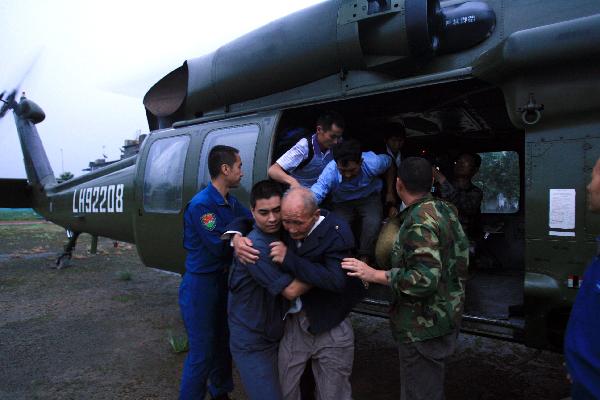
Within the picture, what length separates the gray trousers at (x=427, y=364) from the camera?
83.6 inches

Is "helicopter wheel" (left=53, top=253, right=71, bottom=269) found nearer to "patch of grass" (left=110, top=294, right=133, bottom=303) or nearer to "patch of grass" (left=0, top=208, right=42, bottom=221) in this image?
"patch of grass" (left=110, top=294, right=133, bottom=303)

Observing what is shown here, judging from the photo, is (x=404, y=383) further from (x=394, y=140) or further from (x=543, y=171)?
(x=394, y=140)

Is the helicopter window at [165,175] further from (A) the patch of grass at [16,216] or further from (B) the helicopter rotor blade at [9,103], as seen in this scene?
→ (A) the patch of grass at [16,216]

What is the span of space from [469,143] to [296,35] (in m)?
2.95

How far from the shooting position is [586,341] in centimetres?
144

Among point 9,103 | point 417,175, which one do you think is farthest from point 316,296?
point 9,103

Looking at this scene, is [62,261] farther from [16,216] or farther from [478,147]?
[16,216]

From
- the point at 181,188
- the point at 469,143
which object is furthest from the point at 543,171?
the point at 181,188

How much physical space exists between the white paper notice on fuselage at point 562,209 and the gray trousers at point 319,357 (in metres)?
1.46

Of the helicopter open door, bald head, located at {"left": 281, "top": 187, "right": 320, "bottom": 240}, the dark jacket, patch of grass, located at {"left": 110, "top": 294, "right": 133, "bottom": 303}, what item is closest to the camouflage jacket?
the dark jacket

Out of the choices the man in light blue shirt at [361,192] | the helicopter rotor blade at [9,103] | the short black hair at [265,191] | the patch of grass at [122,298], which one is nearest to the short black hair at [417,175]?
the short black hair at [265,191]

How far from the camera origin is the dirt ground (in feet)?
12.1

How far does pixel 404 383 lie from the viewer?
7.30ft

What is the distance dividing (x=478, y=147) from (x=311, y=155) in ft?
9.47
